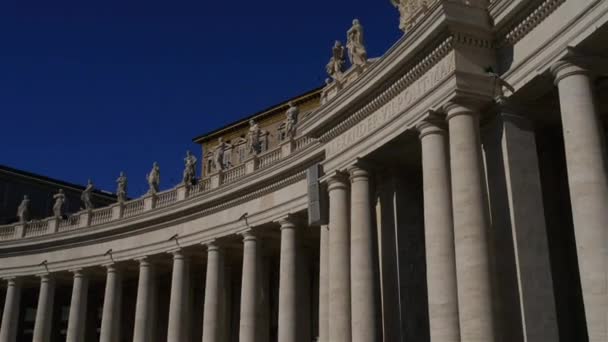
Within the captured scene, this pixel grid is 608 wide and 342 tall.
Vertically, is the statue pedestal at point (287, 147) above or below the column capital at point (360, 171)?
above

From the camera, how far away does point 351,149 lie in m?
40.6

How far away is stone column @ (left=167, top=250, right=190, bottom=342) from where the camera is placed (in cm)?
5991

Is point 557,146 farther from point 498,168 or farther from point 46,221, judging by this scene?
point 46,221

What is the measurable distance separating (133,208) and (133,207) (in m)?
0.16

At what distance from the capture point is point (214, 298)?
57.5 metres

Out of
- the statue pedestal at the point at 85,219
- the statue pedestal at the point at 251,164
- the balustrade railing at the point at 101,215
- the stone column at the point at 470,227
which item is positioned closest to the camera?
the stone column at the point at 470,227

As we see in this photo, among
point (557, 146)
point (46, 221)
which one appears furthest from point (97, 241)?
point (557, 146)

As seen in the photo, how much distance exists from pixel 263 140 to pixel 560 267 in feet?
183

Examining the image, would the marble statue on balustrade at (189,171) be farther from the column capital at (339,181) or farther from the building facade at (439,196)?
the column capital at (339,181)

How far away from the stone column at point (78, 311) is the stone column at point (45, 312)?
9.80 ft

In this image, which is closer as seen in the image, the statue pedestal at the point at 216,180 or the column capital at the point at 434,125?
the column capital at the point at 434,125

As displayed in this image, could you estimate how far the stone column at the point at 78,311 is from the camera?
6794cm

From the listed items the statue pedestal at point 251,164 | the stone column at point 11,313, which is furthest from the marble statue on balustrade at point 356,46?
the stone column at point 11,313

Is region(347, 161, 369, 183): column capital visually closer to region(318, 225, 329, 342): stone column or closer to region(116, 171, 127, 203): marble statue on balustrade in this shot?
region(318, 225, 329, 342): stone column
